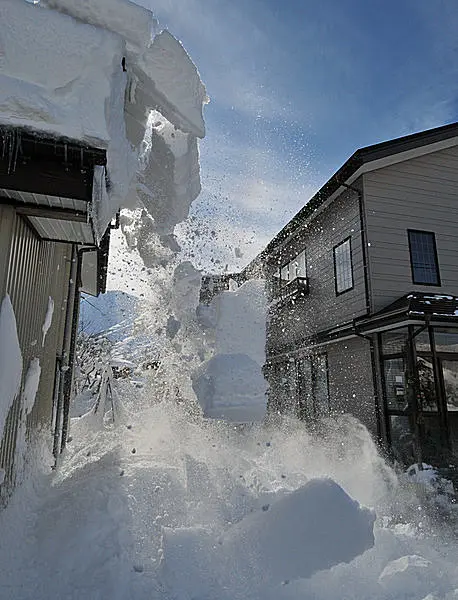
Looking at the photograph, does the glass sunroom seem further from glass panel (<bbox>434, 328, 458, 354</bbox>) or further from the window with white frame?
the window with white frame

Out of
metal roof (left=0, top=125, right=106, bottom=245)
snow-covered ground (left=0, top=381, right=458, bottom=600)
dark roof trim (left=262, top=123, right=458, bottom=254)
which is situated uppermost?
dark roof trim (left=262, top=123, right=458, bottom=254)

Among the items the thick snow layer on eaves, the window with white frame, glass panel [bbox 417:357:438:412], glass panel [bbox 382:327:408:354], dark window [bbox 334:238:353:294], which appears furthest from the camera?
the window with white frame

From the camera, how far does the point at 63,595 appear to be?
3.11m

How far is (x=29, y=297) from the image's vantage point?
4699 millimetres

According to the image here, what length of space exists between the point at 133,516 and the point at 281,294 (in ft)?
42.7

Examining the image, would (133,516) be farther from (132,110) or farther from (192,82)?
(192,82)

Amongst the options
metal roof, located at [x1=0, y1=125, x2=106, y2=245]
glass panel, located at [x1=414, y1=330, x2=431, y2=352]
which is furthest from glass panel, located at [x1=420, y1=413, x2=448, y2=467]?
metal roof, located at [x1=0, y1=125, x2=106, y2=245]

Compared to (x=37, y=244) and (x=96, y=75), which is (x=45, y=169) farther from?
(x=37, y=244)

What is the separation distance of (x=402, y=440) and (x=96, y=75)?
9.80m

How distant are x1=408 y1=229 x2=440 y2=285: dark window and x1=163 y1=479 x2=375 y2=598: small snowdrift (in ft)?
29.0

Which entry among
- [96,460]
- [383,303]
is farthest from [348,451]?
[96,460]

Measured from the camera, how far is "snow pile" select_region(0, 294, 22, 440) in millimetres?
3742

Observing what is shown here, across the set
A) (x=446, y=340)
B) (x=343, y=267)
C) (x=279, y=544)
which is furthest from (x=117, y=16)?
(x=446, y=340)

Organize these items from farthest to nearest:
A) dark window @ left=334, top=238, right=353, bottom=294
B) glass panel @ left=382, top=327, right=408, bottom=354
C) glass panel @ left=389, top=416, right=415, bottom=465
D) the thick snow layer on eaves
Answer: dark window @ left=334, top=238, right=353, bottom=294
glass panel @ left=382, top=327, right=408, bottom=354
glass panel @ left=389, top=416, right=415, bottom=465
the thick snow layer on eaves
